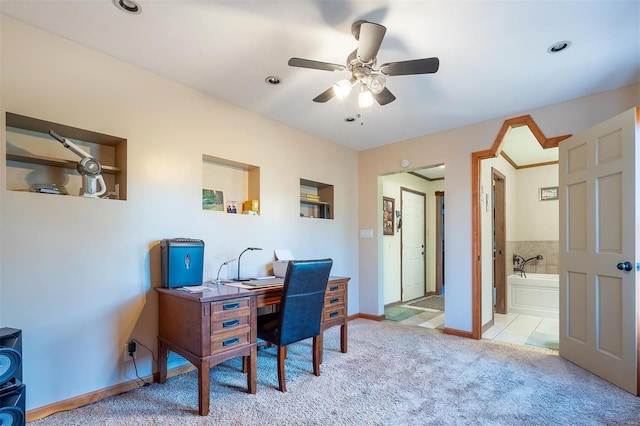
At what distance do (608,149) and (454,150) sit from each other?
60.4 inches

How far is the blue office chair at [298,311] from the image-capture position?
2398 millimetres

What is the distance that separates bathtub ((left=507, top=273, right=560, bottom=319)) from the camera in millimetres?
4734

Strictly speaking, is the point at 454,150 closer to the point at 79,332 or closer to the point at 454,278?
the point at 454,278

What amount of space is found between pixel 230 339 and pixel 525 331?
366cm

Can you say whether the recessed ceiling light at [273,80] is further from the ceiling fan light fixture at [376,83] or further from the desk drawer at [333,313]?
the desk drawer at [333,313]

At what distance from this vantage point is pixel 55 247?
212 centimetres

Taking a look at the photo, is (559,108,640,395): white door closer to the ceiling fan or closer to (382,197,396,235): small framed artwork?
the ceiling fan

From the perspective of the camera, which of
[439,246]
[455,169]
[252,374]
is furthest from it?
[439,246]

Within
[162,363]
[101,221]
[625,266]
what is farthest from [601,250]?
[101,221]

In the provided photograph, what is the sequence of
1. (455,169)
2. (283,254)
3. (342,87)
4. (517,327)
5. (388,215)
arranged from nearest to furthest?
(342,87) → (283,254) → (455,169) → (517,327) → (388,215)

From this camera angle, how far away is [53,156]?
230cm

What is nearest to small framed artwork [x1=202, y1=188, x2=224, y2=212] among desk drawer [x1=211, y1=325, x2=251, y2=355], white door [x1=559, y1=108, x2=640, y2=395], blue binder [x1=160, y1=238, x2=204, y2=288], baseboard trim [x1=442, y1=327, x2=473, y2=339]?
blue binder [x1=160, y1=238, x2=204, y2=288]

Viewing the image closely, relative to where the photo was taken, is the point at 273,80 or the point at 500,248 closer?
the point at 273,80

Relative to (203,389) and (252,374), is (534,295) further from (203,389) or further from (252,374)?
(203,389)
